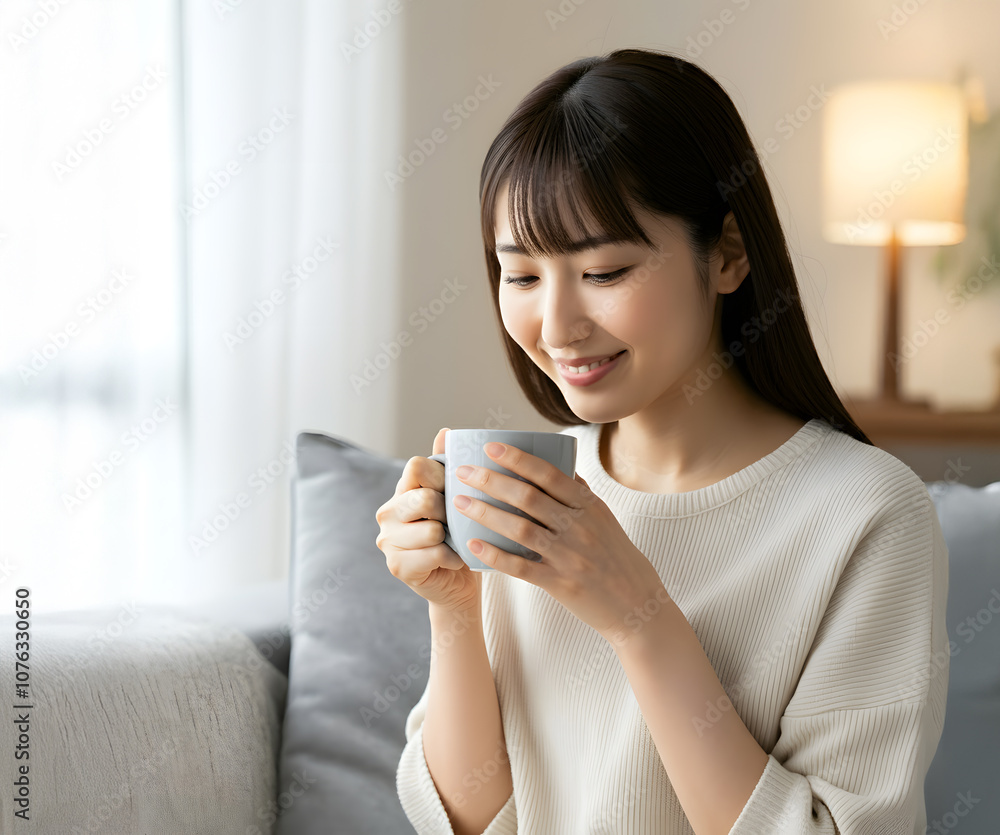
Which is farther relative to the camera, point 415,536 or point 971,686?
point 971,686

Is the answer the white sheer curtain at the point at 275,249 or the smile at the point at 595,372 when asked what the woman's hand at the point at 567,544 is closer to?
the smile at the point at 595,372

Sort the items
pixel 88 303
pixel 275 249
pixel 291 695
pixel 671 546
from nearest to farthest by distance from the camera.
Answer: pixel 671 546
pixel 291 695
pixel 88 303
pixel 275 249

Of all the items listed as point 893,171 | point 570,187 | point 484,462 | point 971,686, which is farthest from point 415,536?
point 893,171

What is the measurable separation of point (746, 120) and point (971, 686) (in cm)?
129

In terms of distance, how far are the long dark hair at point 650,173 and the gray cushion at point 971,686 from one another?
15.1 inches

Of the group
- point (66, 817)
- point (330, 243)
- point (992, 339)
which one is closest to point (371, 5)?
point (330, 243)

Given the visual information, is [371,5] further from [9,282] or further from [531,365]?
[531,365]

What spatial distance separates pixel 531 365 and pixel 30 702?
2.28ft

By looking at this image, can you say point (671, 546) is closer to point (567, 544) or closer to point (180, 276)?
point (567, 544)

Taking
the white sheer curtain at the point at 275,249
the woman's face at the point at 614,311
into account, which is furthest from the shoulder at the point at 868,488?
the white sheer curtain at the point at 275,249

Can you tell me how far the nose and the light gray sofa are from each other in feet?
1.95

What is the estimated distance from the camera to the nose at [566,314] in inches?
31.0

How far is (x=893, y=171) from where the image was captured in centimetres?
179

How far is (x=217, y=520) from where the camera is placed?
1804 mm
